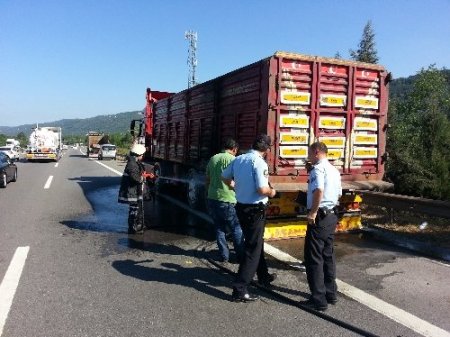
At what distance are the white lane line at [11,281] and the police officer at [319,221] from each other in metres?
3.08

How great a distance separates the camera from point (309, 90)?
7.03m

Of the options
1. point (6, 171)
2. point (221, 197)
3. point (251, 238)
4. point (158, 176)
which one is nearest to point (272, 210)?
point (221, 197)

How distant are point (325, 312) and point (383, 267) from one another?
80.2 inches

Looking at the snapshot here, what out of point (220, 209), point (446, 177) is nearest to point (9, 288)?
point (220, 209)

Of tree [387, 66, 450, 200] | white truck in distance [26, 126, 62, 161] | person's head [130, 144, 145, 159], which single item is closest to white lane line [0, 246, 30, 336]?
person's head [130, 144, 145, 159]

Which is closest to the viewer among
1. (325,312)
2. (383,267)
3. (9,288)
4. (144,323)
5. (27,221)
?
(144,323)

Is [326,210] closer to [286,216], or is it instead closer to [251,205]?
[251,205]

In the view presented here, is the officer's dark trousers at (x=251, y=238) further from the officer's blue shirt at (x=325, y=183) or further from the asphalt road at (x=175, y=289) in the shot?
the officer's blue shirt at (x=325, y=183)

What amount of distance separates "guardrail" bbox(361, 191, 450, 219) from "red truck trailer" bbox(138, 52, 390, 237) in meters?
0.30

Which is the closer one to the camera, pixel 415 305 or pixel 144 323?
pixel 144 323

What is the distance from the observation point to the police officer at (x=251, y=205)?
15.4 feet

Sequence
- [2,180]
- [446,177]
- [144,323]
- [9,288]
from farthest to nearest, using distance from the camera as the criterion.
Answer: [2,180] < [446,177] < [9,288] < [144,323]

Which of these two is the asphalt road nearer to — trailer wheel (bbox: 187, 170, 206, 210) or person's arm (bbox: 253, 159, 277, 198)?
person's arm (bbox: 253, 159, 277, 198)

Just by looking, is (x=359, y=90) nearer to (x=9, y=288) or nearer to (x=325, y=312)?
(x=325, y=312)
